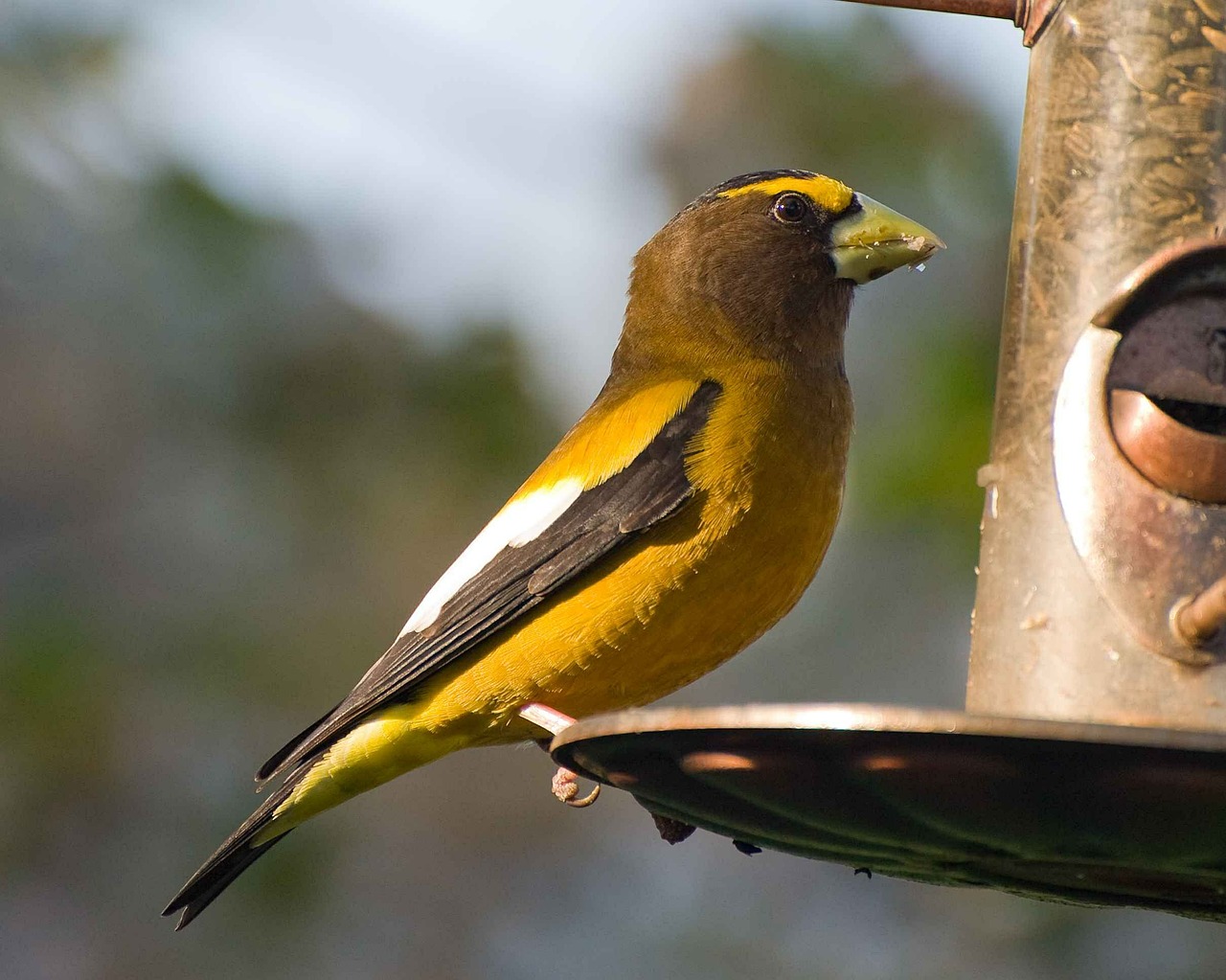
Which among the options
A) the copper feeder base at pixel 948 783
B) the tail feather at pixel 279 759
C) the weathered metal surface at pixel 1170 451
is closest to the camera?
the copper feeder base at pixel 948 783

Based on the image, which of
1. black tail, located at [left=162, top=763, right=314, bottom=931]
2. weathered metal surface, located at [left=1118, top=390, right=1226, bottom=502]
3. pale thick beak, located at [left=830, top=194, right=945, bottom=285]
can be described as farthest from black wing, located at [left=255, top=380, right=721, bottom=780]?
weathered metal surface, located at [left=1118, top=390, right=1226, bottom=502]

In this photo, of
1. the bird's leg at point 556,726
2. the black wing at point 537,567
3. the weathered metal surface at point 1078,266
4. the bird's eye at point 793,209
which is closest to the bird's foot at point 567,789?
the bird's leg at point 556,726

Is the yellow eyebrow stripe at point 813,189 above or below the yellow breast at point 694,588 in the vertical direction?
above

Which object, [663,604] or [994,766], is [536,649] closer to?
[663,604]

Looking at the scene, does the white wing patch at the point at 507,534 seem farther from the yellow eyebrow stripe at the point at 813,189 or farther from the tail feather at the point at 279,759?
the yellow eyebrow stripe at the point at 813,189

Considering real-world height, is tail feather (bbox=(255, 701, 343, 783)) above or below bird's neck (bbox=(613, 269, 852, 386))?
below

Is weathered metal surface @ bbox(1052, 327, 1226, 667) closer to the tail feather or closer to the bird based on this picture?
the bird

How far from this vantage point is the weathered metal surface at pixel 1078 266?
3137 millimetres

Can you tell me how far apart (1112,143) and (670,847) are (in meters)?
5.42

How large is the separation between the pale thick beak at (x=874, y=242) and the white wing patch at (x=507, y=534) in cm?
95

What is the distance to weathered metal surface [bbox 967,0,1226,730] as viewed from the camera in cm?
314

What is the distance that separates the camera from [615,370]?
15.8 ft

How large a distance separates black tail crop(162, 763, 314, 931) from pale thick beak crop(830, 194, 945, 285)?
73.9 inches

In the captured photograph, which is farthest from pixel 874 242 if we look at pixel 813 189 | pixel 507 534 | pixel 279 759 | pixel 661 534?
pixel 279 759
